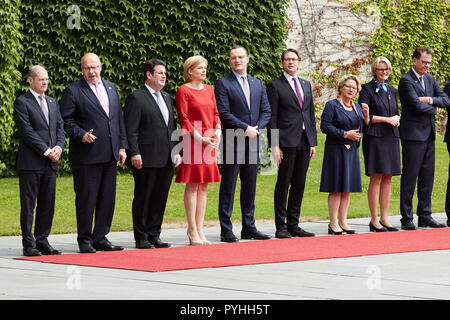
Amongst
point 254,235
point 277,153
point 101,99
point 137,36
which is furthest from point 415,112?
point 137,36

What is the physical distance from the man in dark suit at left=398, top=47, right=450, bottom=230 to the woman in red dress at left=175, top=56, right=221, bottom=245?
8.38ft

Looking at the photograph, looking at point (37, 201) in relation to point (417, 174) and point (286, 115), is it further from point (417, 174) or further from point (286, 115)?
point (417, 174)

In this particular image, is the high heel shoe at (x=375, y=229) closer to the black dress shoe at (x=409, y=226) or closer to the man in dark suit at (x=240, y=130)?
the black dress shoe at (x=409, y=226)

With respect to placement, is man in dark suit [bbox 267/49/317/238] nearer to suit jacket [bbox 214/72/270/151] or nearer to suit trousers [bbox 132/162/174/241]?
suit jacket [bbox 214/72/270/151]

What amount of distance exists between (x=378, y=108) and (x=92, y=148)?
3.42 m

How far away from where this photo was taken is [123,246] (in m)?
8.27

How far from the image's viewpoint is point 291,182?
936 centimetres

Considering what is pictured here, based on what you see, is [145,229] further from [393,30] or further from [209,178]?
[393,30]

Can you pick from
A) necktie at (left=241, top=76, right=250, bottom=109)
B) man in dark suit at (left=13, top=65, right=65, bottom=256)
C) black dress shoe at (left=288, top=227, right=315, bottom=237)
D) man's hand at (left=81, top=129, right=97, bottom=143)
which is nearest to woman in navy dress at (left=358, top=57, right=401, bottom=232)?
black dress shoe at (left=288, top=227, right=315, bottom=237)

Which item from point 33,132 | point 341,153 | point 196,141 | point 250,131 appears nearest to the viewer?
point 33,132

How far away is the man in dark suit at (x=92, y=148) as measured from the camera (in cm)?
784

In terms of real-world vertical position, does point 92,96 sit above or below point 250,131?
above

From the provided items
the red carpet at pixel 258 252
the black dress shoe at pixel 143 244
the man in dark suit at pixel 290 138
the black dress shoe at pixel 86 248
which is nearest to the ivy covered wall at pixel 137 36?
the man in dark suit at pixel 290 138
